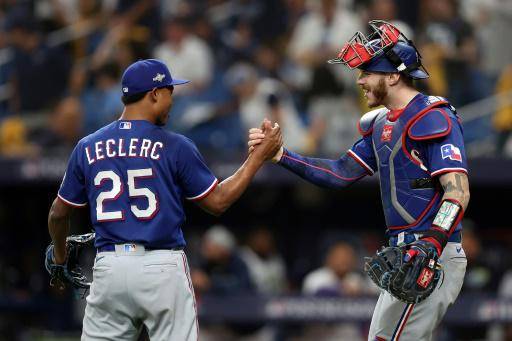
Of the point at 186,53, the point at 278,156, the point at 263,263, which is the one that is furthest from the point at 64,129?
the point at 278,156

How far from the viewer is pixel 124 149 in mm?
4750

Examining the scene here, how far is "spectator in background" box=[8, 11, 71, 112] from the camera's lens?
10.6m

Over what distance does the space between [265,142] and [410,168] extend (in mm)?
712

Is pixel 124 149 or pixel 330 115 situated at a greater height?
pixel 124 149

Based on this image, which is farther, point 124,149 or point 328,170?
point 328,170

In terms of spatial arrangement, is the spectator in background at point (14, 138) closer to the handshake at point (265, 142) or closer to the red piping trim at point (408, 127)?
the handshake at point (265, 142)

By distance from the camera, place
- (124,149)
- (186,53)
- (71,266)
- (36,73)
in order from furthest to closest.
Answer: (36,73), (186,53), (71,266), (124,149)

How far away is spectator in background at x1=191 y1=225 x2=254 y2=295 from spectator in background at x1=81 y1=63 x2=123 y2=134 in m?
1.53

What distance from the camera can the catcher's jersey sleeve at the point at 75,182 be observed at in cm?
484

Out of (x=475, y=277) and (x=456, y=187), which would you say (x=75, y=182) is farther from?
(x=475, y=277)

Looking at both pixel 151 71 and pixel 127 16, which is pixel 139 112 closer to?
pixel 151 71

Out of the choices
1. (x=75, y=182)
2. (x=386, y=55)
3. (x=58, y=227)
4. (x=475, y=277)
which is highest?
(x=386, y=55)

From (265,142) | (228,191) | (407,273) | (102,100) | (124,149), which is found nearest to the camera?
(407,273)

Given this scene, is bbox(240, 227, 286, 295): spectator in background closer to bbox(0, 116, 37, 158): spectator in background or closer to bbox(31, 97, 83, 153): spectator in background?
bbox(31, 97, 83, 153): spectator in background
